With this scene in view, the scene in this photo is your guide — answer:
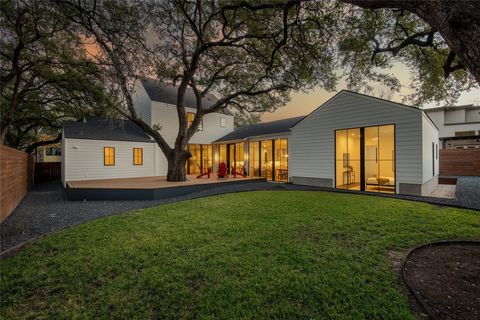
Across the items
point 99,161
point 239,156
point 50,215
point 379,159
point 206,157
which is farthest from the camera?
point 206,157

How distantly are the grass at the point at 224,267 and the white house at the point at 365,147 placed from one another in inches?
129

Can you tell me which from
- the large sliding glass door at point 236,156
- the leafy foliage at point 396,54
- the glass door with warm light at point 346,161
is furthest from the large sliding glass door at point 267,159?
the leafy foliage at point 396,54

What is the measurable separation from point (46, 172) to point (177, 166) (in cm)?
1262

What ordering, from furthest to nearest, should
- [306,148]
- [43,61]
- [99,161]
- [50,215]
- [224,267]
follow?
[99,161]
[306,148]
[43,61]
[50,215]
[224,267]

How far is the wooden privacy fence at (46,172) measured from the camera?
1617 cm

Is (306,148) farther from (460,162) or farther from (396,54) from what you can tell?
(460,162)

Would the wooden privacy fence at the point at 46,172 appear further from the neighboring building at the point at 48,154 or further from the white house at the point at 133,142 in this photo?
the neighboring building at the point at 48,154

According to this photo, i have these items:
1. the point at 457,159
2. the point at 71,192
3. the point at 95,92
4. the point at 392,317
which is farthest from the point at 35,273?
the point at 457,159

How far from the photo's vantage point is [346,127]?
33.4 ft

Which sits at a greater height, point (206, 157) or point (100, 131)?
point (100, 131)

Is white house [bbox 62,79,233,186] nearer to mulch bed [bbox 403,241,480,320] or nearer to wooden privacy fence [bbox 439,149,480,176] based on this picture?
mulch bed [bbox 403,241,480,320]

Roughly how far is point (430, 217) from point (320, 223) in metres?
2.86

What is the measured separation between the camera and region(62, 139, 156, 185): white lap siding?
476 inches

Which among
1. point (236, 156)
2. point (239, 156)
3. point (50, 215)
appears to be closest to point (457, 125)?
point (239, 156)
